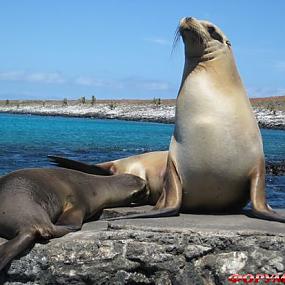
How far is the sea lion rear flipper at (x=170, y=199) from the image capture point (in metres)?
5.64

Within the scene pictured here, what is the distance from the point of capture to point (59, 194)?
226 inches

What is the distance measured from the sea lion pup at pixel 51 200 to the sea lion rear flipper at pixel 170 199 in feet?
1.41

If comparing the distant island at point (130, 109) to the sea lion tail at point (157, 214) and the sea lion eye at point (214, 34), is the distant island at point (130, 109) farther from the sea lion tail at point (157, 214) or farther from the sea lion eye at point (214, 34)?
the sea lion tail at point (157, 214)

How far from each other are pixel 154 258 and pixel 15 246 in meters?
0.97

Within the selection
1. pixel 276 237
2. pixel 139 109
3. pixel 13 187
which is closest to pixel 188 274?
pixel 276 237

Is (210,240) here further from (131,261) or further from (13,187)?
(13,187)

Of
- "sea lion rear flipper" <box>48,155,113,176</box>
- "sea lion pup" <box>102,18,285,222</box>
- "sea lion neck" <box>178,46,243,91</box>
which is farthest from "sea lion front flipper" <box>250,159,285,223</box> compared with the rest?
"sea lion rear flipper" <box>48,155,113,176</box>

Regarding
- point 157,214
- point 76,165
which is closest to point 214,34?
point 157,214

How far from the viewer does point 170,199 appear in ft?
19.4

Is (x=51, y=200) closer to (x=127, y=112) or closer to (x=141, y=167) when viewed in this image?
(x=141, y=167)

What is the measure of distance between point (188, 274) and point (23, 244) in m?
1.18

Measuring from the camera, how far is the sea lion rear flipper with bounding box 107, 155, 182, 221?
5637mm

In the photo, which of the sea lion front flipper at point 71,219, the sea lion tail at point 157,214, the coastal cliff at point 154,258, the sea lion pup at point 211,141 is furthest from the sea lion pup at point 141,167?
the coastal cliff at point 154,258

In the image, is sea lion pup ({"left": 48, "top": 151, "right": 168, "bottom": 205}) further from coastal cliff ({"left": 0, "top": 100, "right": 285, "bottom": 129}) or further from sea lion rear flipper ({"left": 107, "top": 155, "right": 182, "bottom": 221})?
coastal cliff ({"left": 0, "top": 100, "right": 285, "bottom": 129})
